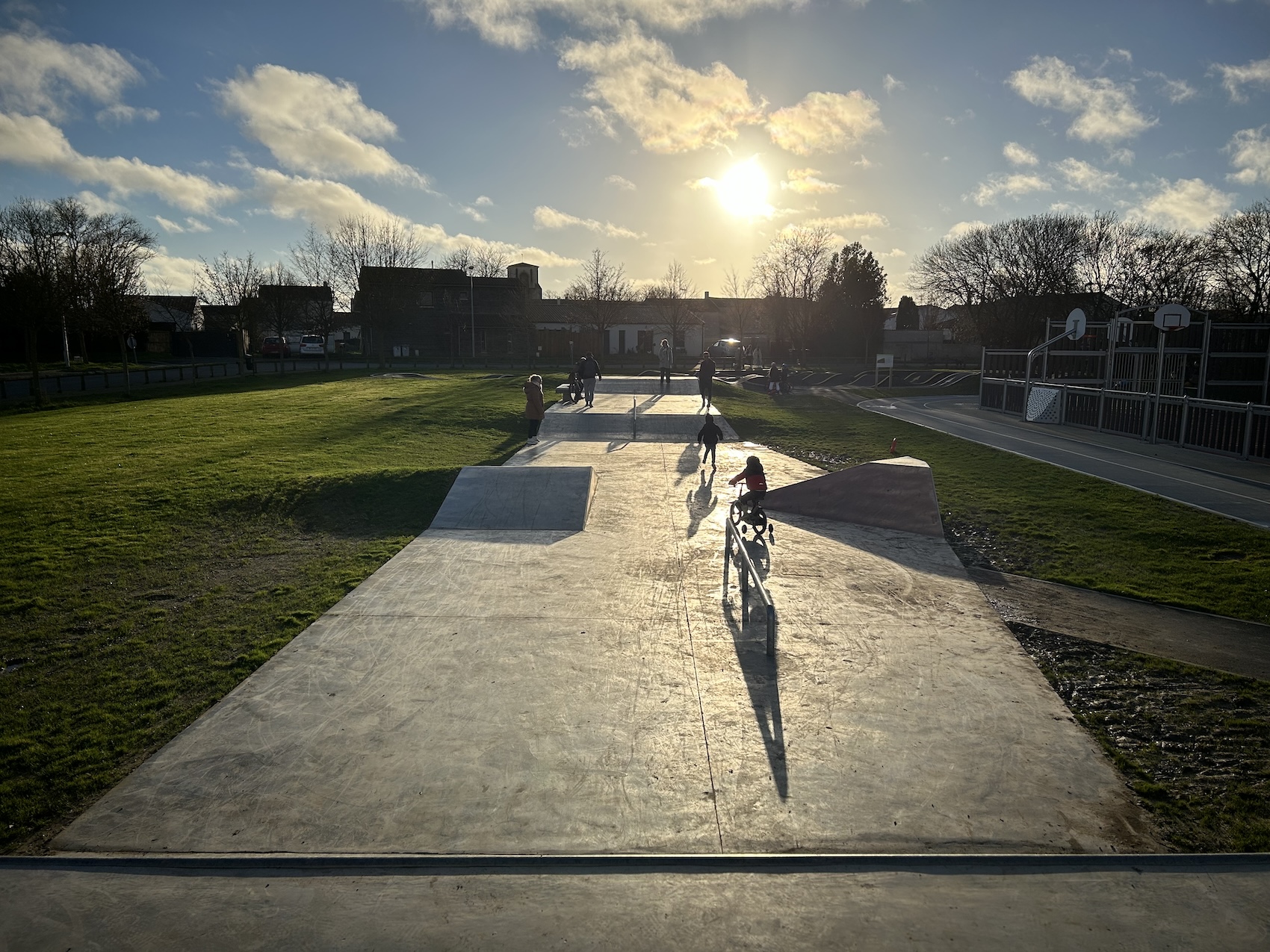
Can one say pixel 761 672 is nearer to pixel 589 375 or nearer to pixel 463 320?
pixel 589 375

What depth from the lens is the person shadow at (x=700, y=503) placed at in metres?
11.4

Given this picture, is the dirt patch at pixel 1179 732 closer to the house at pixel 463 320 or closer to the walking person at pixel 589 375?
the walking person at pixel 589 375

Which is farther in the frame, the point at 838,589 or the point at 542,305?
the point at 542,305

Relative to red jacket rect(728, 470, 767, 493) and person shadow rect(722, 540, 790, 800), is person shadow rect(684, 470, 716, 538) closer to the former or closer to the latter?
red jacket rect(728, 470, 767, 493)

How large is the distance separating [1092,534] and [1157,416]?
40.1 feet

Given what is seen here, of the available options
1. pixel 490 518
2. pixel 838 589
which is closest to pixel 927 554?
pixel 838 589

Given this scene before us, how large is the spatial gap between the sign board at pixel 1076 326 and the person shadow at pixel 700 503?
18136mm

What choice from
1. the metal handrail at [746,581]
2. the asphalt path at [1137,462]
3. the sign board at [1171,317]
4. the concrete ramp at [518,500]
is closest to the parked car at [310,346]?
the asphalt path at [1137,462]

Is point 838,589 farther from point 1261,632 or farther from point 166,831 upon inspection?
point 166,831

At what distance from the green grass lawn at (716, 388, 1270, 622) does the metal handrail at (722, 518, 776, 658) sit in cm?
373

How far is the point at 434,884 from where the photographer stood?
3.90 m

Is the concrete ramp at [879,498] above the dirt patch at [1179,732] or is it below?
above

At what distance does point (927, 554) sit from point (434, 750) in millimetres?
7364

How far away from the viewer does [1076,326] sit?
26.2m
